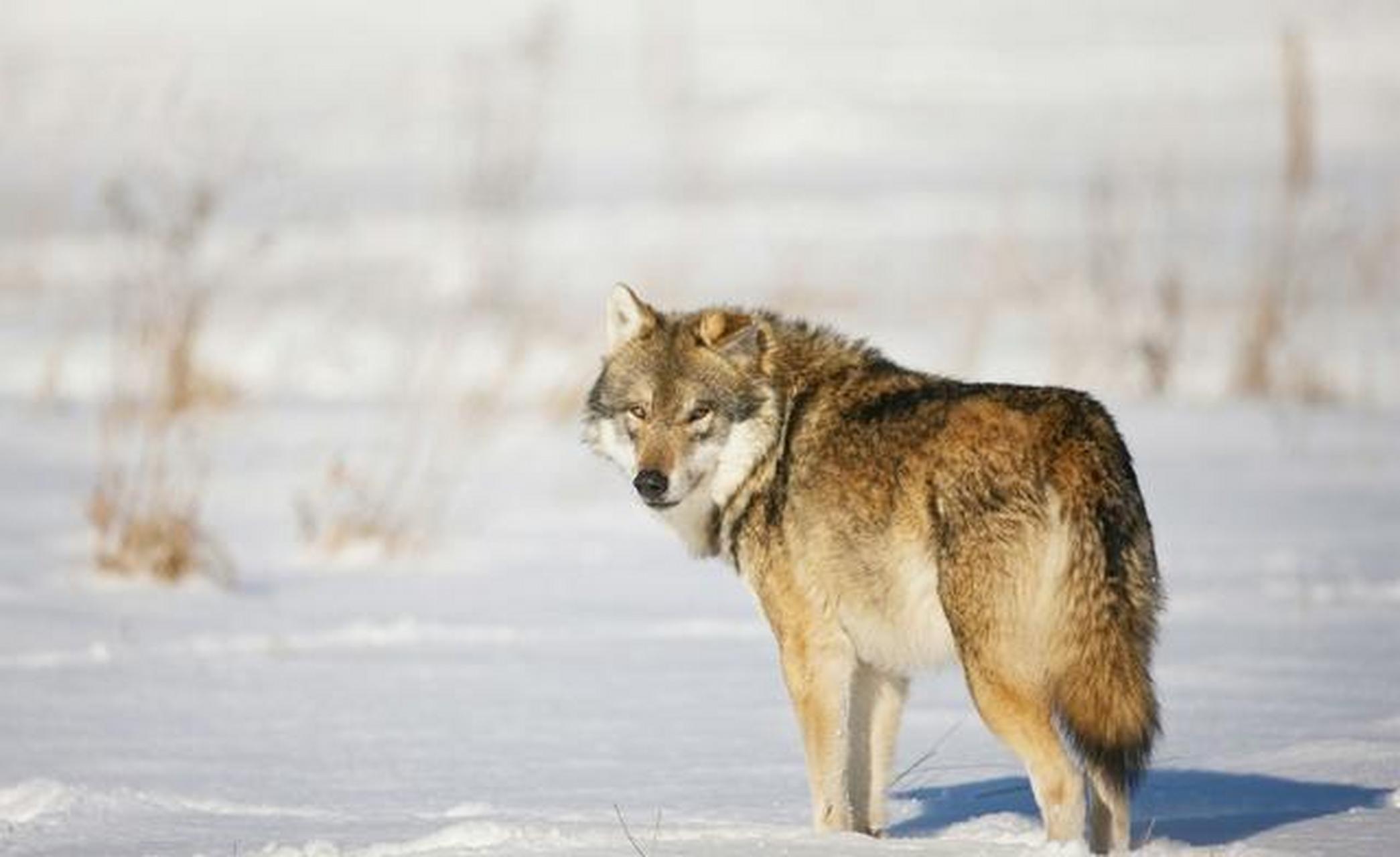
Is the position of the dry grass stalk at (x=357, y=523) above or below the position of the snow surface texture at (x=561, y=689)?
above

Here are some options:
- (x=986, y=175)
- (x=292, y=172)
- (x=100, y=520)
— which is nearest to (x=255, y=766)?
(x=100, y=520)

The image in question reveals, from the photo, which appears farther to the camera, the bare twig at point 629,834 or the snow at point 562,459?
the snow at point 562,459

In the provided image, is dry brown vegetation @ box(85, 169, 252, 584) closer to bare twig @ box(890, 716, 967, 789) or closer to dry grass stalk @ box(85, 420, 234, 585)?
dry grass stalk @ box(85, 420, 234, 585)

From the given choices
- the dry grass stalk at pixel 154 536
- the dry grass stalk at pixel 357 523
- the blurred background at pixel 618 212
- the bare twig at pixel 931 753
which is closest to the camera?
the bare twig at pixel 931 753

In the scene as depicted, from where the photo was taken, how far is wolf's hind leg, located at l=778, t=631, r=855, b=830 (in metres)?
5.36

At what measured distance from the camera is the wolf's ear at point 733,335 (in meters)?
5.88

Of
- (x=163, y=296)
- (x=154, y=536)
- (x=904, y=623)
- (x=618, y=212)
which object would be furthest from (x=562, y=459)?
(x=618, y=212)

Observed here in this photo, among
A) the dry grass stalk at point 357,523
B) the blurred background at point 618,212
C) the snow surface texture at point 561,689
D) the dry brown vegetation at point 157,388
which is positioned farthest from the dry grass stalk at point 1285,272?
the dry brown vegetation at point 157,388

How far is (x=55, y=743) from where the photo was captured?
666 centimetres

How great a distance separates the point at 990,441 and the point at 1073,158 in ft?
77.7

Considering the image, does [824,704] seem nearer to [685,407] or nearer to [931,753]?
[931,753]

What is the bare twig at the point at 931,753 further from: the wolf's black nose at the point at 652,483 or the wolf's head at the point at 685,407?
the wolf's black nose at the point at 652,483

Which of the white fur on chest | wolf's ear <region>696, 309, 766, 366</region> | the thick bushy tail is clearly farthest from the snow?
wolf's ear <region>696, 309, 766, 366</region>

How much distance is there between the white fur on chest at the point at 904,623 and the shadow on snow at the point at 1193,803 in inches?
20.1
